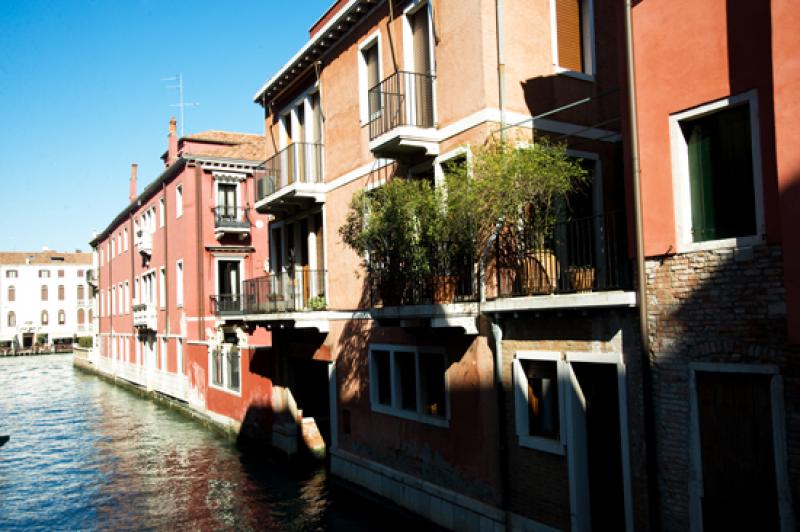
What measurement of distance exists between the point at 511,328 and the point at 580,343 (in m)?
1.31

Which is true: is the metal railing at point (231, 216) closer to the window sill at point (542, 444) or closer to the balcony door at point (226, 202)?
the balcony door at point (226, 202)

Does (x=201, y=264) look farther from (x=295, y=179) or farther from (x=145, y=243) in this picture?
(x=295, y=179)

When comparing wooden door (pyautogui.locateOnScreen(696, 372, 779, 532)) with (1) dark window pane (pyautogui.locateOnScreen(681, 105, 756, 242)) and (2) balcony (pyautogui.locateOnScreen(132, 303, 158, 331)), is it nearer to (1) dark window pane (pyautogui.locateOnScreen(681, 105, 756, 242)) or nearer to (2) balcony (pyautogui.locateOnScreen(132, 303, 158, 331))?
(1) dark window pane (pyautogui.locateOnScreen(681, 105, 756, 242))

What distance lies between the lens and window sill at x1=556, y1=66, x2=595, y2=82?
38.1ft

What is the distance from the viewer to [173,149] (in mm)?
34219

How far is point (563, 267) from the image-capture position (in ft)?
33.9

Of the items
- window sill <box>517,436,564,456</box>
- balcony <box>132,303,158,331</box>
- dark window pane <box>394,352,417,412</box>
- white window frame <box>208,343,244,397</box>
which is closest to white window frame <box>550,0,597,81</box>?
dark window pane <box>394,352,417,412</box>

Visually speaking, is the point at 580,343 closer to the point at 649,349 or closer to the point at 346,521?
the point at 649,349

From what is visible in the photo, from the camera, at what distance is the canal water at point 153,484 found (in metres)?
13.6

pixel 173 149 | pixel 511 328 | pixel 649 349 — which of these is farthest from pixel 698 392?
pixel 173 149

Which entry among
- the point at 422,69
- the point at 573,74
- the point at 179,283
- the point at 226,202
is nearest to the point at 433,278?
the point at 422,69

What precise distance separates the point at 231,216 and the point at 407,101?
1862 cm

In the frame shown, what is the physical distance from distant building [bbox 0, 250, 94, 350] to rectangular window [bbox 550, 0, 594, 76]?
275 ft

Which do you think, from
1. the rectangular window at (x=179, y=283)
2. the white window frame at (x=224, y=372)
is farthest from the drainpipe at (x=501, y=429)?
the rectangular window at (x=179, y=283)
